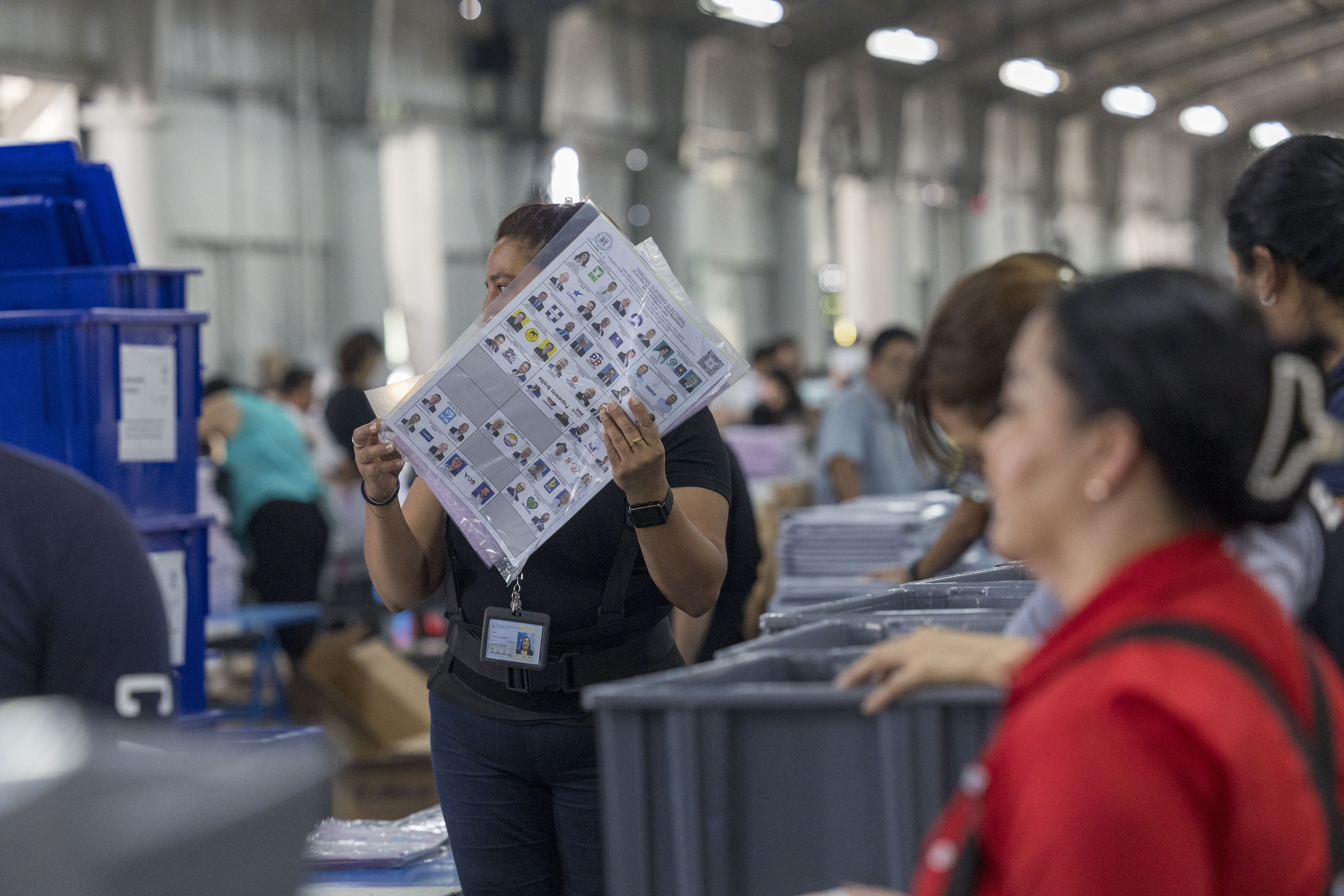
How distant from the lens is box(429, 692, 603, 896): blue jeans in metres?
1.95

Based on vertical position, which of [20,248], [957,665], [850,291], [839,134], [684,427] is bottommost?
[957,665]

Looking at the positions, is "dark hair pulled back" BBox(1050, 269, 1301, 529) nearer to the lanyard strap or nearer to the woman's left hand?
the woman's left hand

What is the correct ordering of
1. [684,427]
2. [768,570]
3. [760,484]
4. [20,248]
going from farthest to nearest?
[760,484], [768,570], [20,248], [684,427]

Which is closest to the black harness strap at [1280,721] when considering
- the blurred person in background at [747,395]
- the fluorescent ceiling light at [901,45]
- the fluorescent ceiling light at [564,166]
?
the blurred person in background at [747,395]

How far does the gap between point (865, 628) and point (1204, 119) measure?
2346 centimetres

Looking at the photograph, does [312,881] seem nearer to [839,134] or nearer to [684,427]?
[684,427]

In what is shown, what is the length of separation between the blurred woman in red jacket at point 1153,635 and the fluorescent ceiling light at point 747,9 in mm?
12733

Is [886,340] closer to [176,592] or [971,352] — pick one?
[176,592]

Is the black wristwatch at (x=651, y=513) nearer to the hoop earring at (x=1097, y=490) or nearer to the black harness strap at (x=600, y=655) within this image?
the black harness strap at (x=600, y=655)

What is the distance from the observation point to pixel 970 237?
19.7 m

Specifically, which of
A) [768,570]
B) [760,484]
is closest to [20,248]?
[768,570]

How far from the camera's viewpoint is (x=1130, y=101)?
21109 millimetres

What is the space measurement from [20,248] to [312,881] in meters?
1.37

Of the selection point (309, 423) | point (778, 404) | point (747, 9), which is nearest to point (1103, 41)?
point (747, 9)
